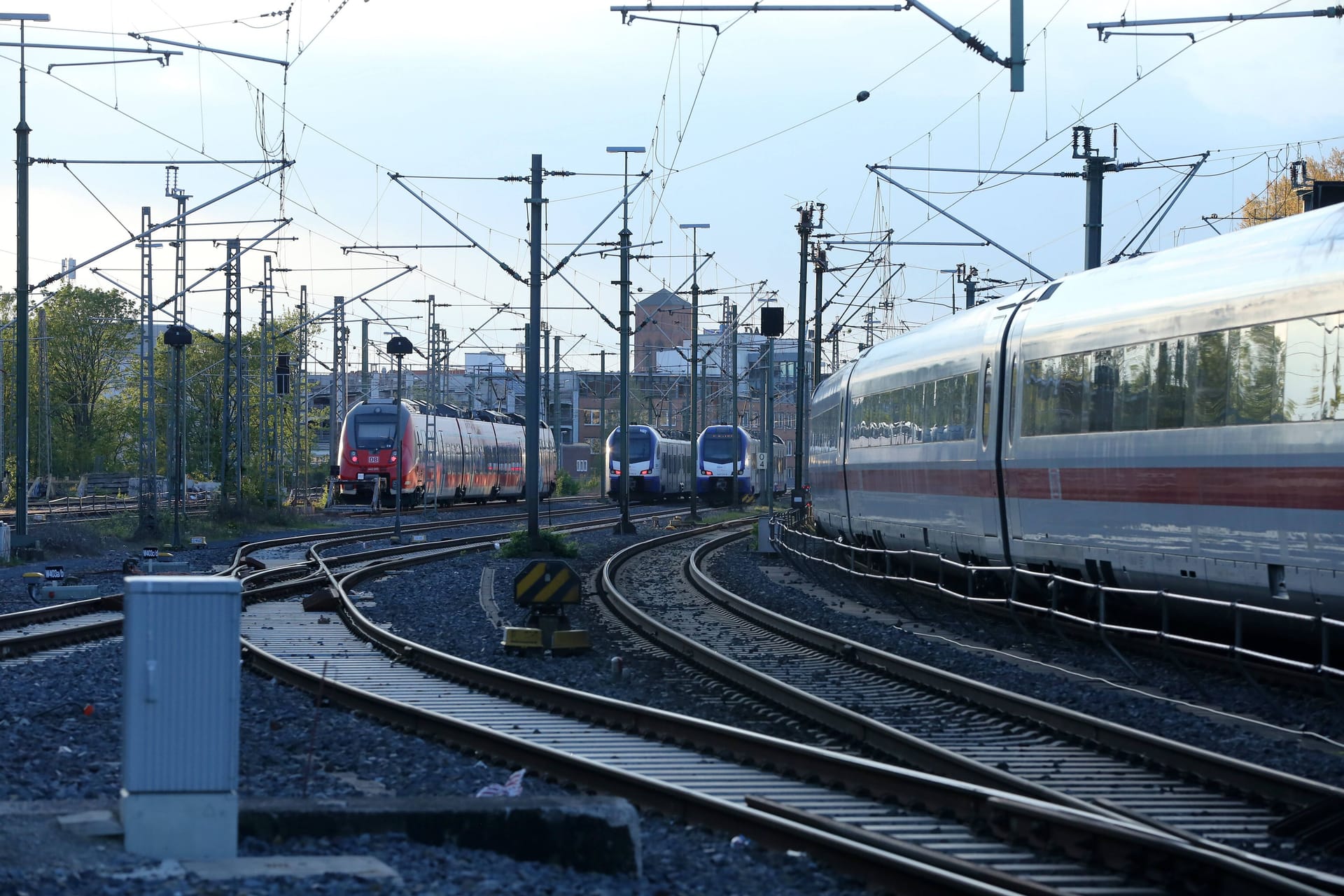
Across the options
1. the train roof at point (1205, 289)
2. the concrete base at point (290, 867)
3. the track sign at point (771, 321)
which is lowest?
the concrete base at point (290, 867)

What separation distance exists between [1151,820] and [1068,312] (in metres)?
9.90

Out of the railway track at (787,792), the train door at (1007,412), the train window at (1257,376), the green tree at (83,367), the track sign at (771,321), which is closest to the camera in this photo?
the railway track at (787,792)

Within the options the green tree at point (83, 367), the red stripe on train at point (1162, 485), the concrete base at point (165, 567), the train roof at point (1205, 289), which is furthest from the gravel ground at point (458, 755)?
the green tree at point (83, 367)

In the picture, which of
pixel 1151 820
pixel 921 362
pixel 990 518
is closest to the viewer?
pixel 1151 820

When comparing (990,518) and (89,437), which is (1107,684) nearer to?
(990,518)

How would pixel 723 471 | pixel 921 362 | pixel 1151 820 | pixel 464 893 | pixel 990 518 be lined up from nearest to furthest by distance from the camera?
pixel 464 893 < pixel 1151 820 < pixel 990 518 < pixel 921 362 < pixel 723 471

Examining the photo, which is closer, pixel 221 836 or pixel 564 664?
pixel 221 836

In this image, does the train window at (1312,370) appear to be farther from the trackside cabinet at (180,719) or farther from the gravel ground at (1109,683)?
the trackside cabinet at (180,719)

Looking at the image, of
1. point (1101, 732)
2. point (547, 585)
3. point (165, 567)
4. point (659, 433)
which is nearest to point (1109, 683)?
point (1101, 732)

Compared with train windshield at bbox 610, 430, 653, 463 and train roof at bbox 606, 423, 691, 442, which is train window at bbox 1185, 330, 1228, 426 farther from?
train windshield at bbox 610, 430, 653, 463

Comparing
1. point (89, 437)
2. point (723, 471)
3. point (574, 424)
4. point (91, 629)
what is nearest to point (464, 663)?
point (91, 629)

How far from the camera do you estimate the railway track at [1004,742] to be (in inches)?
320

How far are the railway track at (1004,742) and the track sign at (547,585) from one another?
1137mm

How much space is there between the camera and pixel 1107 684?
42.1 feet
